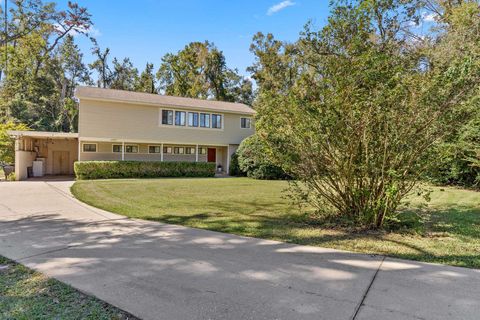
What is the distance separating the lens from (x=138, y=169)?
18.1m

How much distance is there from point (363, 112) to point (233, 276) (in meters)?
3.53

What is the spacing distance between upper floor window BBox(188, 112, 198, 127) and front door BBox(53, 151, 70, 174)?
29.7 feet

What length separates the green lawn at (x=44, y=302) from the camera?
268 cm

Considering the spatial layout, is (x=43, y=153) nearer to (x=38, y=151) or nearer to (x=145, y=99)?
(x=38, y=151)

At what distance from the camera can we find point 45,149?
21125mm

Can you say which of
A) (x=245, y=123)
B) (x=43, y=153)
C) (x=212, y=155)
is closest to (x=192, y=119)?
(x=212, y=155)

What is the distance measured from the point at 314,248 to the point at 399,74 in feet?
10.5

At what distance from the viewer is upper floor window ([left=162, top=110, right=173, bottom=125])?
20.4m

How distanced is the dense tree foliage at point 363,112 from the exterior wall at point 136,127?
1467 centimetres

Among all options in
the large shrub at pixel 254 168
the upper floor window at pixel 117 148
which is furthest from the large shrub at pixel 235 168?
the upper floor window at pixel 117 148

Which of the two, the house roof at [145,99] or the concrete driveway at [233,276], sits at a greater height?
the house roof at [145,99]

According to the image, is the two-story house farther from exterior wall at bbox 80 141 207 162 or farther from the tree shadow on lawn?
the tree shadow on lawn

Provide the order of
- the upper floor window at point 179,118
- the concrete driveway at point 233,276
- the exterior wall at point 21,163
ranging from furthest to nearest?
the upper floor window at point 179,118 < the exterior wall at point 21,163 < the concrete driveway at point 233,276

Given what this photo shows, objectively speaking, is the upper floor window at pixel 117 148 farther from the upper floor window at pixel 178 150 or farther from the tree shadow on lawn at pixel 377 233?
the tree shadow on lawn at pixel 377 233
